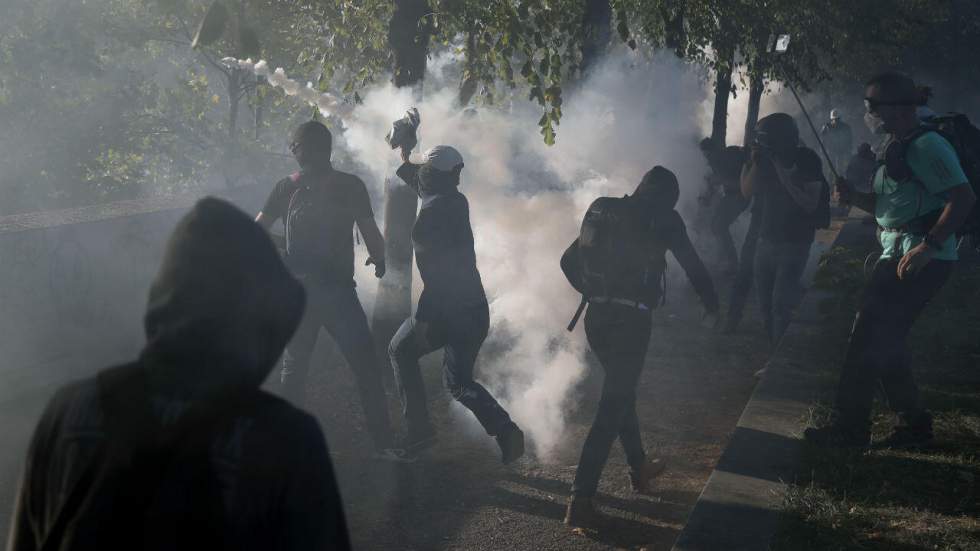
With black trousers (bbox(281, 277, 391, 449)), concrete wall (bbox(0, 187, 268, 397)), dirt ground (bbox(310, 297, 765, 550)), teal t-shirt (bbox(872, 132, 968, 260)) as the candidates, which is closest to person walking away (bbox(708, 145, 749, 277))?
dirt ground (bbox(310, 297, 765, 550))

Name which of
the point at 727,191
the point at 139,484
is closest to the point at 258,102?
the point at 727,191

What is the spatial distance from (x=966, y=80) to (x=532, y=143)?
1765 cm

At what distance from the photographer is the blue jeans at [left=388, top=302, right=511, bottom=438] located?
225 inches

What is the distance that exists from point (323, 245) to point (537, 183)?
511cm

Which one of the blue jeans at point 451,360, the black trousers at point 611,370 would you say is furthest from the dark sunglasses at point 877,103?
the blue jeans at point 451,360

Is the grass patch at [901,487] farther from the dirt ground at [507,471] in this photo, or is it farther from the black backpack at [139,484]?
the black backpack at [139,484]

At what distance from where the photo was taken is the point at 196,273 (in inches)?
70.6

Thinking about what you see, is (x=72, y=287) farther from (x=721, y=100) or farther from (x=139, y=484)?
(x=721, y=100)

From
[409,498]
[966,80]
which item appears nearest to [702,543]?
[409,498]

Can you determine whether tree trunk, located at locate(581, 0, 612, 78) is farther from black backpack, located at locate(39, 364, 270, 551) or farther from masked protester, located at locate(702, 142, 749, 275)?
black backpack, located at locate(39, 364, 270, 551)

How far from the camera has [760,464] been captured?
5266mm

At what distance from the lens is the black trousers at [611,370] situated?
5.02 meters

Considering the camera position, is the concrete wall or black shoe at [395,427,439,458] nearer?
black shoe at [395,427,439,458]

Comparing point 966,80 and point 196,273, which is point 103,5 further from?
point 196,273
